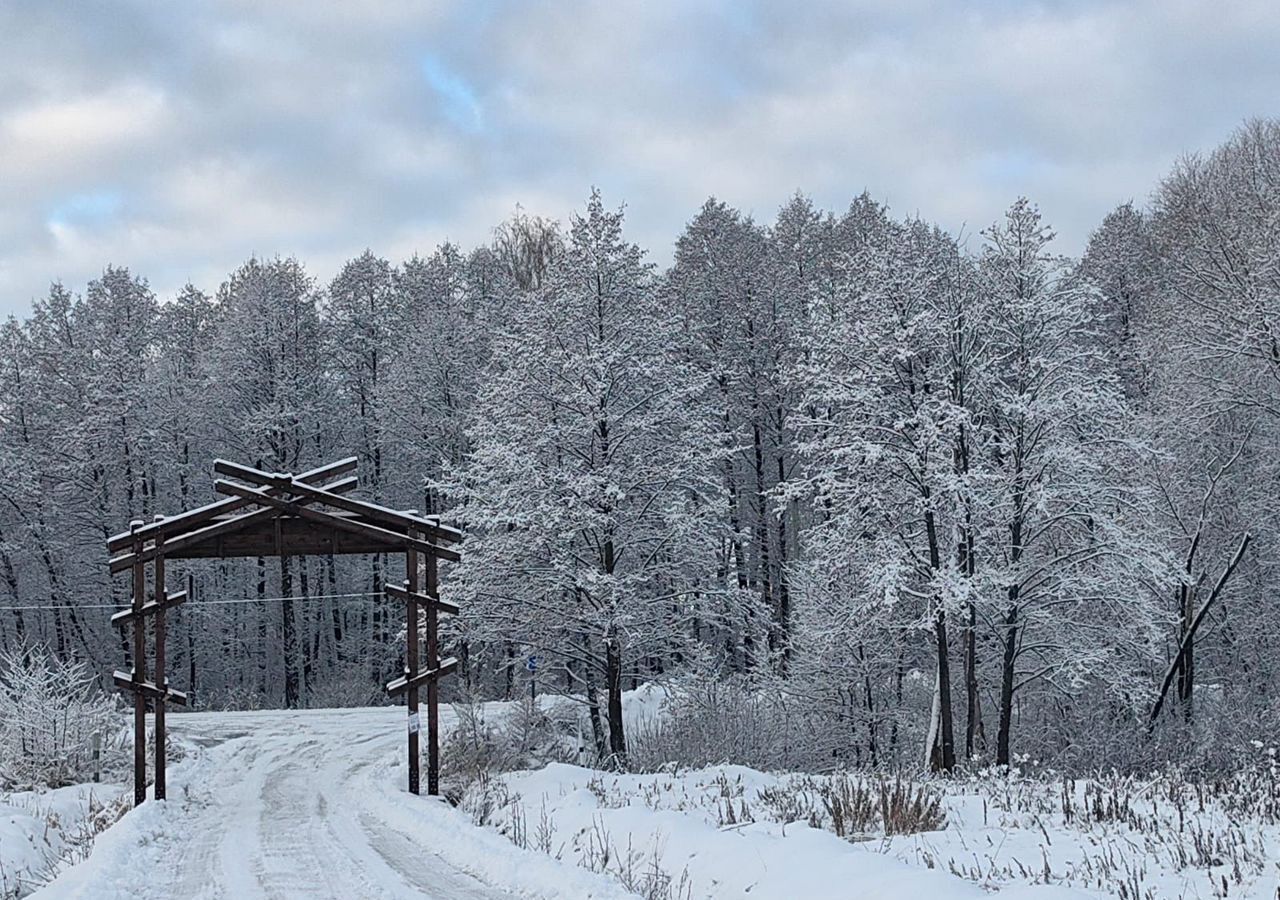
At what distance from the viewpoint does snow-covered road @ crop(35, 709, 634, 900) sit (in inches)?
371

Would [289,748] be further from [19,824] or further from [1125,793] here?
[1125,793]

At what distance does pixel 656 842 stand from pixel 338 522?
8.99m

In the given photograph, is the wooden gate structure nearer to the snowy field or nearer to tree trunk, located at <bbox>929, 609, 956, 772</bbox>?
the snowy field

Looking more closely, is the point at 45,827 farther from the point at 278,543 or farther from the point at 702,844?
the point at 702,844

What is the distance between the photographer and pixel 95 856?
10.9 metres

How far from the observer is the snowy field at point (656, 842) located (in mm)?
7047

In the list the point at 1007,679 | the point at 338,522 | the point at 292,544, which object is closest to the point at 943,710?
the point at 1007,679

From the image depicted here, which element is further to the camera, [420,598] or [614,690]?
[614,690]

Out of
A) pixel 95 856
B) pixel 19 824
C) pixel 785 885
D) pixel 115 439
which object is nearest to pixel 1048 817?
pixel 785 885

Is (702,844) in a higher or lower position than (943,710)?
higher

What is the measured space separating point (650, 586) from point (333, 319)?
77.8 feet

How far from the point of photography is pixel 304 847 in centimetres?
1201

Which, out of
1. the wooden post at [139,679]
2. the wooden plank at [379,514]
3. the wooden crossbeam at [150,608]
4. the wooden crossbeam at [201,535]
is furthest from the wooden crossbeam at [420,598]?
the wooden post at [139,679]

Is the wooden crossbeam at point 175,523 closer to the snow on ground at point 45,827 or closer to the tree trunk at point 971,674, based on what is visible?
the snow on ground at point 45,827
